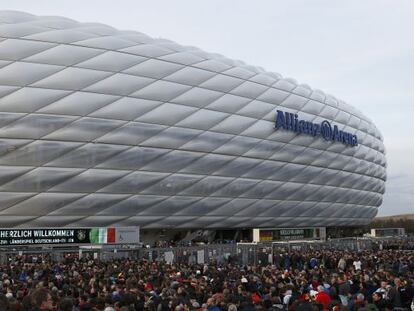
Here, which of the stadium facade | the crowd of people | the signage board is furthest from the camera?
the stadium facade

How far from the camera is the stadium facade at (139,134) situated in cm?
4016

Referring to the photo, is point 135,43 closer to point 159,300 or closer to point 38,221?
point 38,221

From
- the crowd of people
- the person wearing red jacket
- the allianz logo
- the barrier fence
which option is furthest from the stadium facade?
the person wearing red jacket

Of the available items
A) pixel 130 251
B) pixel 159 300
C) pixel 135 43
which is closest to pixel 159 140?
pixel 135 43

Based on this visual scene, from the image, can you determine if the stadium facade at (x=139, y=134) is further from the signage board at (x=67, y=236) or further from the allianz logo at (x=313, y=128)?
the signage board at (x=67, y=236)

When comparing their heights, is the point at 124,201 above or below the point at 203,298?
above

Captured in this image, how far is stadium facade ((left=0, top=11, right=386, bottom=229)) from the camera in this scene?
40156mm

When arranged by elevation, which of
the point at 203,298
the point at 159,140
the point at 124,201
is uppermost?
the point at 159,140

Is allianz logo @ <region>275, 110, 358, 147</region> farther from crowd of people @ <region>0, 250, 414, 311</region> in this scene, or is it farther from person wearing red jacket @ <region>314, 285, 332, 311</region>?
person wearing red jacket @ <region>314, 285, 332, 311</region>

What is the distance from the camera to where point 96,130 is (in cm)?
4184

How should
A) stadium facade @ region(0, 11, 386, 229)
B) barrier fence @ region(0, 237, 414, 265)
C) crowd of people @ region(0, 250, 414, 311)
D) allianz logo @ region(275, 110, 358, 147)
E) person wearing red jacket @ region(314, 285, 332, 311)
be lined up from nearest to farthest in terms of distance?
crowd of people @ region(0, 250, 414, 311) → person wearing red jacket @ region(314, 285, 332, 311) → barrier fence @ region(0, 237, 414, 265) → stadium facade @ region(0, 11, 386, 229) → allianz logo @ region(275, 110, 358, 147)

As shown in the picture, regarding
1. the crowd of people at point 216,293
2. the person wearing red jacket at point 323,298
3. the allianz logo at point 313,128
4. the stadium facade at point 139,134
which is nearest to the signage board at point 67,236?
the stadium facade at point 139,134

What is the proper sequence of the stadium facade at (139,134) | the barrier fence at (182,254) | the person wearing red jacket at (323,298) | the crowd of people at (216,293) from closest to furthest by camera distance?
the crowd of people at (216,293), the person wearing red jacket at (323,298), the barrier fence at (182,254), the stadium facade at (139,134)

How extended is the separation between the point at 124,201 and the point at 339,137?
29979mm
